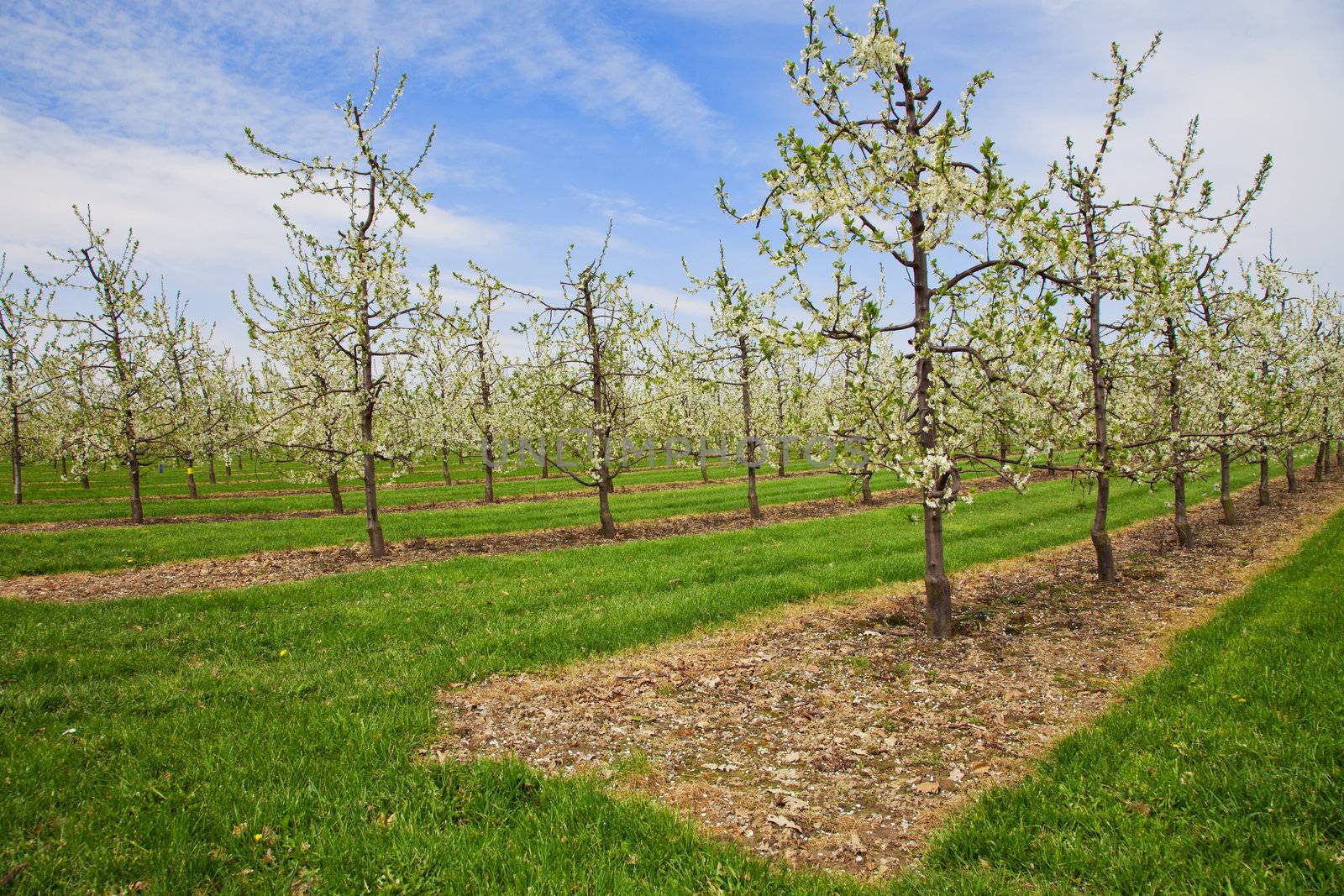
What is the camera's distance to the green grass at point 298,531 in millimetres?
14645

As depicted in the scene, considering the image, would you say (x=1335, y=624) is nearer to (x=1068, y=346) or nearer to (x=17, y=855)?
(x=1068, y=346)

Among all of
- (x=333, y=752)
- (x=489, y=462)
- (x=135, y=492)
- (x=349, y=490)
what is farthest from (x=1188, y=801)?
(x=349, y=490)

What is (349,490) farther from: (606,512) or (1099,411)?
(1099,411)

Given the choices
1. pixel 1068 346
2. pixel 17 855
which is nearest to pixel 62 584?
pixel 17 855

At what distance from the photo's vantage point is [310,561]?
1500 centimetres

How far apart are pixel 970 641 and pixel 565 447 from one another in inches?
447

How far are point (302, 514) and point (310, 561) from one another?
33.6ft

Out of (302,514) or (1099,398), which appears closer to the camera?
(1099,398)

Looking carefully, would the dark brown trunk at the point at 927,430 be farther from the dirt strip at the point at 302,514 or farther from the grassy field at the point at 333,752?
the dirt strip at the point at 302,514

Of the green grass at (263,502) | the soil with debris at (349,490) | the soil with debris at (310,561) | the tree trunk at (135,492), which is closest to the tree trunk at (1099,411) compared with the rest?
the soil with debris at (310,561)

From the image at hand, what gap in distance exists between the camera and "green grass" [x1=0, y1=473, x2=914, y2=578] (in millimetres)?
14645

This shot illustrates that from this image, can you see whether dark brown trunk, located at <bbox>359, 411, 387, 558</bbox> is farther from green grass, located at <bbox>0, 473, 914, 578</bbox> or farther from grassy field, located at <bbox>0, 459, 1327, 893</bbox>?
grassy field, located at <bbox>0, 459, 1327, 893</bbox>

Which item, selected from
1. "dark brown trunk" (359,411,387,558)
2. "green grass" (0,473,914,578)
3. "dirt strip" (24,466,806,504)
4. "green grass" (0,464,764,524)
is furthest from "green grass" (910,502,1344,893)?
"green grass" (0,464,764,524)

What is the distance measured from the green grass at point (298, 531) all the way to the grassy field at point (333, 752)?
571 cm
